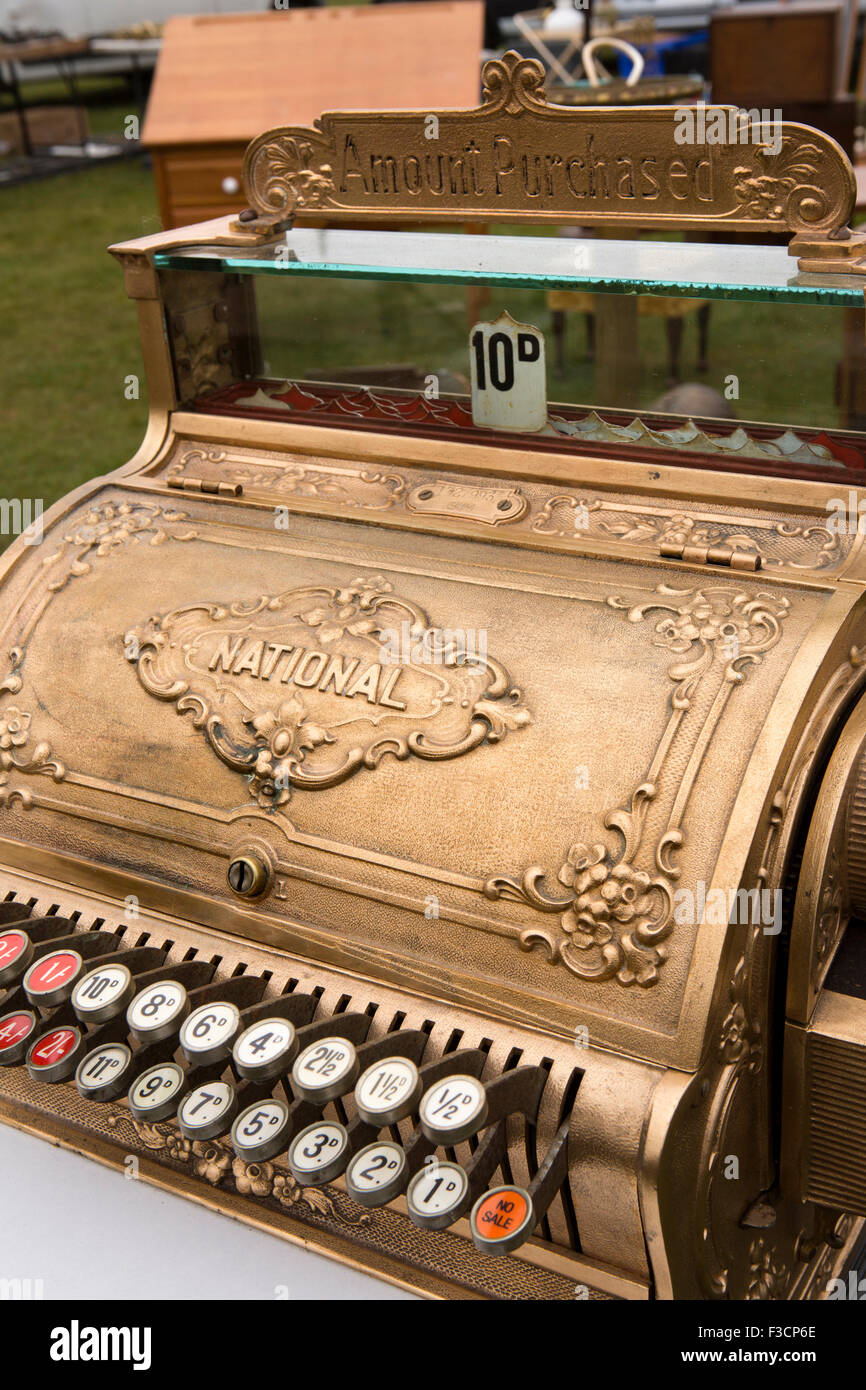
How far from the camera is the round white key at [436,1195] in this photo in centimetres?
134

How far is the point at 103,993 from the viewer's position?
1604 mm

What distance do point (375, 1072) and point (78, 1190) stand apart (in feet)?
2.21

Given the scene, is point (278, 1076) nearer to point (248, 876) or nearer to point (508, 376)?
point (248, 876)

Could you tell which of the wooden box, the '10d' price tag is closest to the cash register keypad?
the '10d' price tag

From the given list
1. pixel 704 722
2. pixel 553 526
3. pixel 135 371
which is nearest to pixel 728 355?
pixel 135 371

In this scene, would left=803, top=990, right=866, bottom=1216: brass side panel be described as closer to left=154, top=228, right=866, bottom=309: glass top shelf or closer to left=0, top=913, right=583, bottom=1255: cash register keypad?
left=0, top=913, right=583, bottom=1255: cash register keypad

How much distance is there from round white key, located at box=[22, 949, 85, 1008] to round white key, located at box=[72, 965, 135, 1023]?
16mm

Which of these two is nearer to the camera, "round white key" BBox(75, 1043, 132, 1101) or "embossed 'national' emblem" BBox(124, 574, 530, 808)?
"round white key" BBox(75, 1043, 132, 1101)

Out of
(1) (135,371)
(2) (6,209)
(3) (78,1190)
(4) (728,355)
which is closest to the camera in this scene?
(3) (78,1190)

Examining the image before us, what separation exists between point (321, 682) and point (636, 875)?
539 millimetres

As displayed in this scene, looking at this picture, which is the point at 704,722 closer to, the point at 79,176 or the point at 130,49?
the point at 79,176

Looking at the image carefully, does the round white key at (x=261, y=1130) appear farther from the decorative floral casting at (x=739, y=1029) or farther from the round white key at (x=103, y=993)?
the decorative floral casting at (x=739, y=1029)

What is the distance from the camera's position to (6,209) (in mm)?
8641

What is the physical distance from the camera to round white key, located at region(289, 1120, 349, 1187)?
1438 mm
